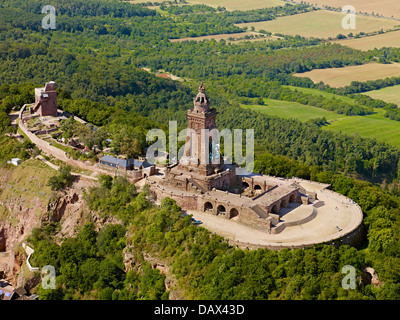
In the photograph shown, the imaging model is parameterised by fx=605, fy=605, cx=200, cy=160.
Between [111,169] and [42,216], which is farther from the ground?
[111,169]

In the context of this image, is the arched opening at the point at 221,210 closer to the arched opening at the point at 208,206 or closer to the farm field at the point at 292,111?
the arched opening at the point at 208,206

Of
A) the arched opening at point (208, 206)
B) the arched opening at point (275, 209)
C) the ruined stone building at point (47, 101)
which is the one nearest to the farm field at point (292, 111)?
the ruined stone building at point (47, 101)

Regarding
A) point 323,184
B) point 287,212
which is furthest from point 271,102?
point 287,212

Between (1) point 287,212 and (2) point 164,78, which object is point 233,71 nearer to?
(2) point 164,78

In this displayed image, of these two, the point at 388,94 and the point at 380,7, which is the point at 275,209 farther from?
the point at 380,7

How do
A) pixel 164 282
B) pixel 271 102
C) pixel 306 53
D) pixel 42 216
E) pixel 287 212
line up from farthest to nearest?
pixel 306 53 < pixel 271 102 < pixel 42 216 < pixel 287 212 < pixel 164 282

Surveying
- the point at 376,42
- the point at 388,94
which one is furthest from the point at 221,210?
the point at 376,42
